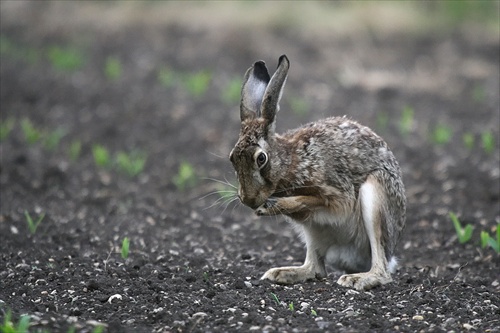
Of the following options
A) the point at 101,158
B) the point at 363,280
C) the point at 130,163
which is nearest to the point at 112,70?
the point at 130,163

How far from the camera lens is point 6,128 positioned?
1076cm

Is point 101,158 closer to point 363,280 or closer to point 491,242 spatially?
point 363,280

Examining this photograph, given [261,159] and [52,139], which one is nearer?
[261,159]

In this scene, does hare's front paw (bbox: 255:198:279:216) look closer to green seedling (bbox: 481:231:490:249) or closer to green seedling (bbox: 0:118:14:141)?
green seedling (bbox: 481:231:490:249)

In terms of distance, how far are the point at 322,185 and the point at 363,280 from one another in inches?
30.1

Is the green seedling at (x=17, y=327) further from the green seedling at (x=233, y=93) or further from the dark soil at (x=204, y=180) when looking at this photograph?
the green seedling at (x=233, y=93)

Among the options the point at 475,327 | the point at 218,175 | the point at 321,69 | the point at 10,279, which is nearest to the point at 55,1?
the point at 321,69

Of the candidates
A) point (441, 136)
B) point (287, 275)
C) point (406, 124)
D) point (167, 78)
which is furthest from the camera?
point (167, 78)

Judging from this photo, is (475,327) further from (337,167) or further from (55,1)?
(55,1)

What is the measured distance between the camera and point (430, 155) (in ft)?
34.6

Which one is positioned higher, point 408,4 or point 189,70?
point 408,4

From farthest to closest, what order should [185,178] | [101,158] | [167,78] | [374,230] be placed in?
[167,78] → [101,158] → [185,178] → [374,230]

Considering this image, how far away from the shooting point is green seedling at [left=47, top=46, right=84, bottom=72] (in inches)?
536

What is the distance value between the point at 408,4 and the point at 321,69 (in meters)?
3.89
